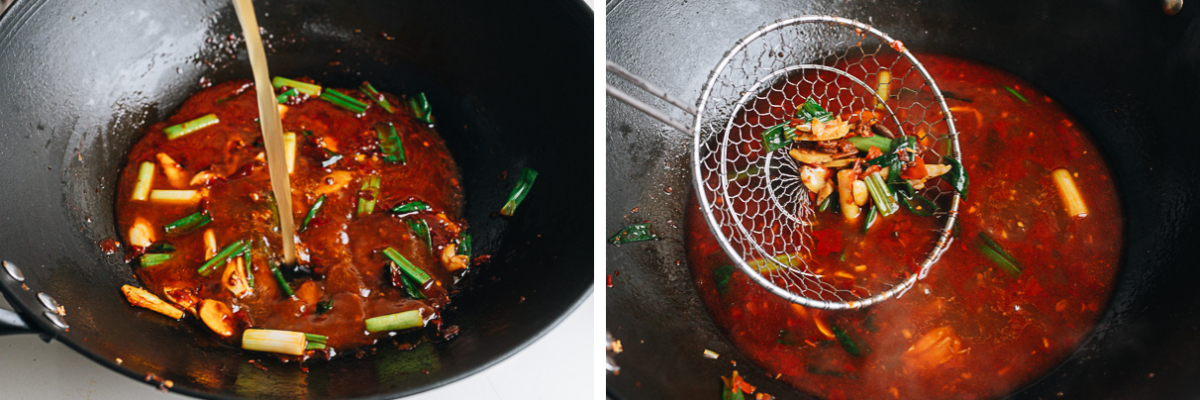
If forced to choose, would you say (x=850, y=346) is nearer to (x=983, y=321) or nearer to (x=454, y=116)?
(x=983, y=321)

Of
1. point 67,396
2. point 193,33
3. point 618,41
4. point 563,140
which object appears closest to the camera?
point 618,41

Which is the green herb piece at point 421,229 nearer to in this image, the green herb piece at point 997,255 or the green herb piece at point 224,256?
the green herb piece at point 224,256

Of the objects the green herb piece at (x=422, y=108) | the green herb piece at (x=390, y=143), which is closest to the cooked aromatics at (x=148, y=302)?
Result: the green herb piece at (x=390, y=143)

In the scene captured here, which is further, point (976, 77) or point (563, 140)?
point (976, 77)

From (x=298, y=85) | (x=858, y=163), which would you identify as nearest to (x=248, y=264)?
(x=298, y=85)

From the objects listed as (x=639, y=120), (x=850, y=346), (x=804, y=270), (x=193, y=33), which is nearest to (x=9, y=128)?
(x=193, y=33)

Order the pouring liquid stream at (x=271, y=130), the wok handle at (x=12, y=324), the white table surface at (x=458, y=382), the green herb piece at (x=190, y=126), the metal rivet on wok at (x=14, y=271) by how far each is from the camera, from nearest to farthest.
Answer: the wok handle at (x=12, y=324), the metal rivet on wok at (x=14, y=271), the white table surface at (x=458, y=382), the pouring liquid stream at (x=271, y=130), the green herb piece at (x=190, y=126)
